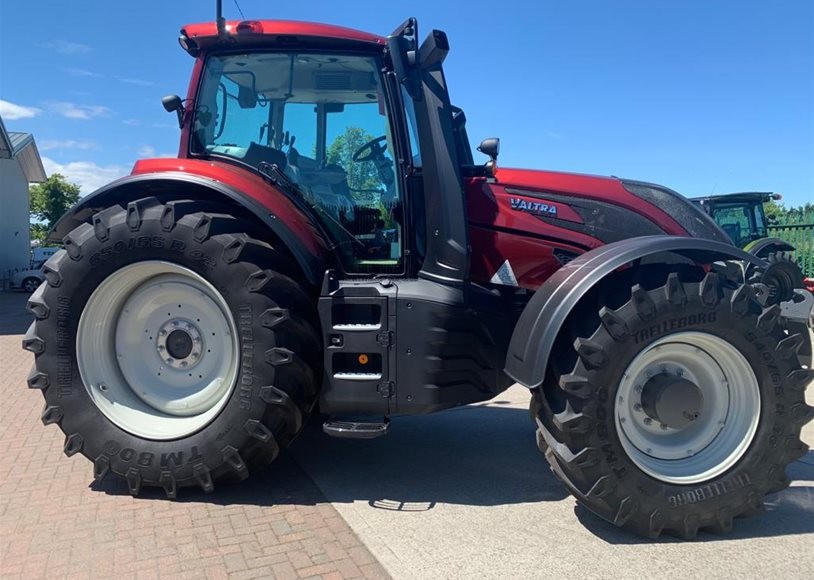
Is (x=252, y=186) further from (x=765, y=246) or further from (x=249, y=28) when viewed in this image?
(x=765, y=246)

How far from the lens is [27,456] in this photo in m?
4.47

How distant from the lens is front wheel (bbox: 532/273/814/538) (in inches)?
121

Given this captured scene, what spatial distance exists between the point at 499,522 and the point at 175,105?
10.7 feet

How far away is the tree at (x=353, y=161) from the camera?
389 cm

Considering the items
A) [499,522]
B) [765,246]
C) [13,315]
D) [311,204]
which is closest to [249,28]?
[311,204]

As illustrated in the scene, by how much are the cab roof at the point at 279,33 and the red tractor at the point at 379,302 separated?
0.05 feet

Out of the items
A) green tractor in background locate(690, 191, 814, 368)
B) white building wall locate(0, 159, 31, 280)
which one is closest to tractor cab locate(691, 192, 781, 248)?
green tractor in background locate(690, 191, 814, 368)

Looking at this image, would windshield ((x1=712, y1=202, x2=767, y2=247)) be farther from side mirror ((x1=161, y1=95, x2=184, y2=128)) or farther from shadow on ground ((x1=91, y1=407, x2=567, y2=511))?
side mirror ((x1=161, y1=95, x2=184, y2=128))

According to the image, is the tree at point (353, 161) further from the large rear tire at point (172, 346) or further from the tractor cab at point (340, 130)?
the large rear tire at point (172, 346)

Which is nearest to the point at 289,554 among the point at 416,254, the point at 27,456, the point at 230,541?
the point at 230,541

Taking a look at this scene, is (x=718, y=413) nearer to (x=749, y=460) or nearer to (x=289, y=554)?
(x=749, y=460)

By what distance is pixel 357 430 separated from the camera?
11.4 ft

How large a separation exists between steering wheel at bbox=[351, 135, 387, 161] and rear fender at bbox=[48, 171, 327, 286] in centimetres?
55

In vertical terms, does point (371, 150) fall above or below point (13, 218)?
below
